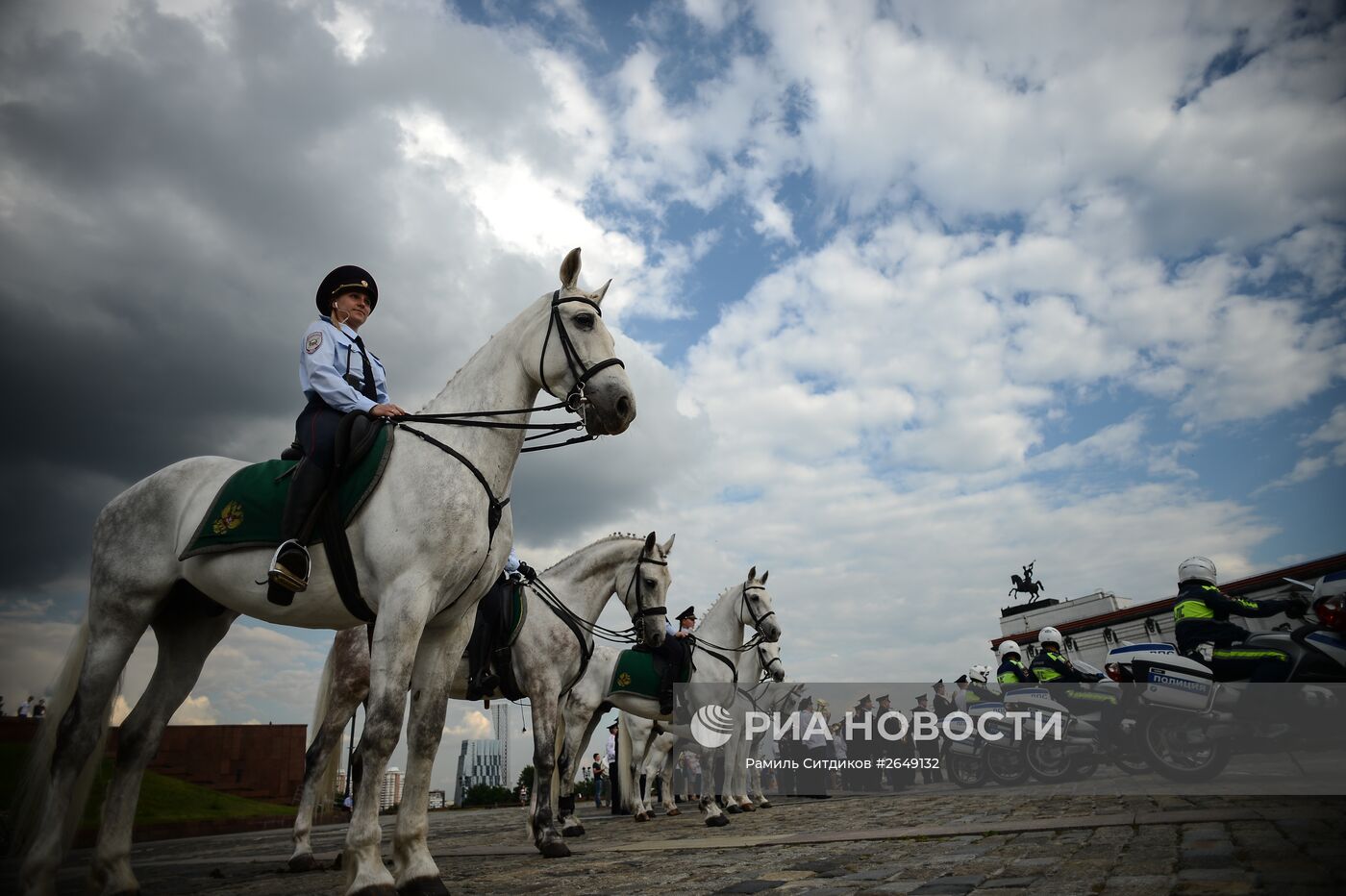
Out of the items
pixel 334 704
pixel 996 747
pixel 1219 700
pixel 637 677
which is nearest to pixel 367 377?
pixel 334 704

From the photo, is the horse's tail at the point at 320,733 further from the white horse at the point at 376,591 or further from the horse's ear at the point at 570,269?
the horse's ear at the point at 570,269

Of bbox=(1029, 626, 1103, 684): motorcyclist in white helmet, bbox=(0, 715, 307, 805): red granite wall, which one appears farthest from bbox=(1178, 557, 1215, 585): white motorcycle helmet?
bbox=(0, 715, 307, 805): red granite wall

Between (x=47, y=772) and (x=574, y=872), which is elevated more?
(x=47, y=772)

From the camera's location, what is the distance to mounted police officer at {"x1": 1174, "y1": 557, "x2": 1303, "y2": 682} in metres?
9.09

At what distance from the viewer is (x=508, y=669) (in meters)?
8.84

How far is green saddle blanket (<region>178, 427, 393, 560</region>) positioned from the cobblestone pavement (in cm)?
219

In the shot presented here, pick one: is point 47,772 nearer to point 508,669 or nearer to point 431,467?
point 431,467

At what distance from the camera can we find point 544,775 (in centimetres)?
795

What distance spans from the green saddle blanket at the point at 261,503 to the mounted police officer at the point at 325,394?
0.13 m

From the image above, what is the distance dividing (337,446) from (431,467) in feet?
1.79

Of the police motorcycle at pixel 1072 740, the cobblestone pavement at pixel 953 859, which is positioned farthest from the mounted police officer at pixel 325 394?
the police motorcycle at pixel 1072 740

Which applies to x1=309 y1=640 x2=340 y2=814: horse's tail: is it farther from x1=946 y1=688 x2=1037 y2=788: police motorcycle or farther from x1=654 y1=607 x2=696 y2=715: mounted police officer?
x1=946 y1=688 x2=1037 y2=788: police motorcycle

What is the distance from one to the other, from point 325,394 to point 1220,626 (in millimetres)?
10442

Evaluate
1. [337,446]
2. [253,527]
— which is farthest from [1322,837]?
[253,527]
